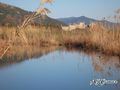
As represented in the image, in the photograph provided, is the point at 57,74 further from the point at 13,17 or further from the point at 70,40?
the point at 70,40

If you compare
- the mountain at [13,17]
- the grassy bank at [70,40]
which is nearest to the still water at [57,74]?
the grassy bank at [70,40]

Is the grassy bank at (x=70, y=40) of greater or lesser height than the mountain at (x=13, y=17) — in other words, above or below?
below

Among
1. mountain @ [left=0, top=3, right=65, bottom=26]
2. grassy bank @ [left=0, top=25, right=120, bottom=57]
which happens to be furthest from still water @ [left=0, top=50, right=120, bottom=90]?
mountain @ [left=0, top=3, right=65, bottom=26]

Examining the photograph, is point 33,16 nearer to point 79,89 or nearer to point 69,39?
point 79,89

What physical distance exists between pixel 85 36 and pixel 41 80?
6.63m

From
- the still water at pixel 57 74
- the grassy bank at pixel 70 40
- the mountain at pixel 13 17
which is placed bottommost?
the still water at pixel 57 74

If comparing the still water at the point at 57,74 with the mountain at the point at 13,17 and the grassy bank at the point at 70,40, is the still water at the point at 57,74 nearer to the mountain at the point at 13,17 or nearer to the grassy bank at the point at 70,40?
the grassy bank at the point at 70,40

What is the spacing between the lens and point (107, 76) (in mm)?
5863

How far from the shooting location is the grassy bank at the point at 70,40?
30.1ft

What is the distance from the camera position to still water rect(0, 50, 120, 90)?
556 centimetres

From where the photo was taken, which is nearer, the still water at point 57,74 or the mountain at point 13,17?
the mountain at point 13,17

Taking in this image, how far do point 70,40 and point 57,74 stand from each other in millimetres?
6921

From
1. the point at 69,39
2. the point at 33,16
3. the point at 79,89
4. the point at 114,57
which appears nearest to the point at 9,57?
the point at 114,57

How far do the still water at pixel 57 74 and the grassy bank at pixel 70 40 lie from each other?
593mm
